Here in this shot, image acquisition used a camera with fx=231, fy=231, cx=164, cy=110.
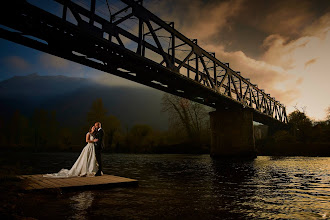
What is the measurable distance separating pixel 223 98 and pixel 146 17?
580 inches

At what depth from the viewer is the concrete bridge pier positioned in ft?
96.7

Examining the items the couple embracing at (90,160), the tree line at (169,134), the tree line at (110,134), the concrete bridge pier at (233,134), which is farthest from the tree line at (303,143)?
the couple embracing at (90,160)

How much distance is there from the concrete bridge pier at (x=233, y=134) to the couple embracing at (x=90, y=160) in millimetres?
23649

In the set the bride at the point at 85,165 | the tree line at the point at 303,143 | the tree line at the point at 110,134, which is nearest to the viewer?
the bride at the point at 85,165

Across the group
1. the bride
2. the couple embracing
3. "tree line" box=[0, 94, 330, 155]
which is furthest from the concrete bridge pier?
the bride

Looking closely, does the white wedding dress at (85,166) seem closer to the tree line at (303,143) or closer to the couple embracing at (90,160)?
the couple embracing at (90,160)

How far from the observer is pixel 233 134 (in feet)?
98.1

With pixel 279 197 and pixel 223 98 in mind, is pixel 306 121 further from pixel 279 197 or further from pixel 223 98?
pixel 279 197

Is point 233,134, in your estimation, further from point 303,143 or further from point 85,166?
point 85,166

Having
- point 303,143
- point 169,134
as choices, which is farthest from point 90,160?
point 169,134

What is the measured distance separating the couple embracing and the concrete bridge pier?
23.6 meters

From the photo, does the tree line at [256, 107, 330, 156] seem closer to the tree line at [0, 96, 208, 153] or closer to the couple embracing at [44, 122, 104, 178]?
the tree line at [0, 96, 208, 153]

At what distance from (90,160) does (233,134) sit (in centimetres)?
2417

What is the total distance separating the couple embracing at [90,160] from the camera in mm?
8578
